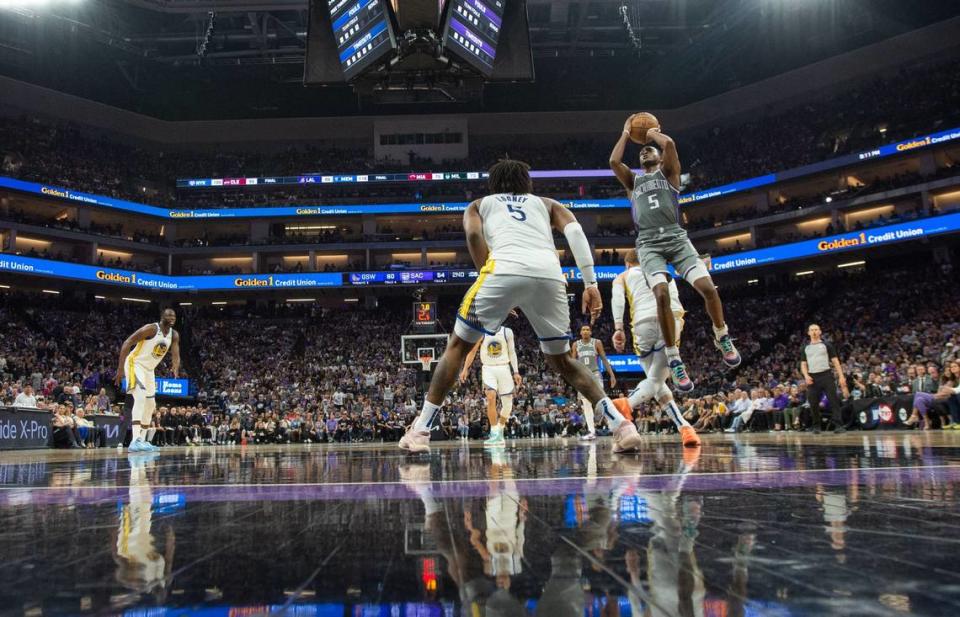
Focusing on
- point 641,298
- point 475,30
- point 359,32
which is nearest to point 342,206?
point 359,32

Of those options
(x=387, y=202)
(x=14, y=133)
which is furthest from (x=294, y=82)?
(x=14, y=133)

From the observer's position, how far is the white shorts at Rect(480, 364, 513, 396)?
9.46 meters

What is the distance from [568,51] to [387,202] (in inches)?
531

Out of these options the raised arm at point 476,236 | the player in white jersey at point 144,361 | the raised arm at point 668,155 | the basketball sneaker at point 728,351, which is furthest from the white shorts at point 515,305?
the player in white jersey at point 144,361

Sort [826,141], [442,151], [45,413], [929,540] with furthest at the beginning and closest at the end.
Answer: [442,151], [826,141], [45,413], [929,540]

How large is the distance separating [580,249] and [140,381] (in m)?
7.37

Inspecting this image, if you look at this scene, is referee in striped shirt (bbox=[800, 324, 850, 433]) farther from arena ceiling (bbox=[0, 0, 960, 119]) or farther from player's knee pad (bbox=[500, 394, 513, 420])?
arena ceiling (bbox=[0, 0, 960, 119])

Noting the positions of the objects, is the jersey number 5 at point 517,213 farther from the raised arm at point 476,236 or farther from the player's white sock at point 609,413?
the player's white sock at point 609,413

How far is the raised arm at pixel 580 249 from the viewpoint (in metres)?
4.04

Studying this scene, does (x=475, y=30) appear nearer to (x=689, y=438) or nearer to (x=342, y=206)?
(x=689, y=438)

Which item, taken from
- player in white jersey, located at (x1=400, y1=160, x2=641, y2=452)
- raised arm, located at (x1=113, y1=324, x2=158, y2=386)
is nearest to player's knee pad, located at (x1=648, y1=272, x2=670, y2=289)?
player in white jersey, located at (x1=400, y1=160, x2=641, y2=452)

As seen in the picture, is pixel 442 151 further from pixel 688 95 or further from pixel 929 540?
pixel 929 540

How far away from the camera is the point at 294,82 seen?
124ft

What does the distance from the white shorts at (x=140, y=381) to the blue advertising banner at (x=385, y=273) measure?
929 inches
